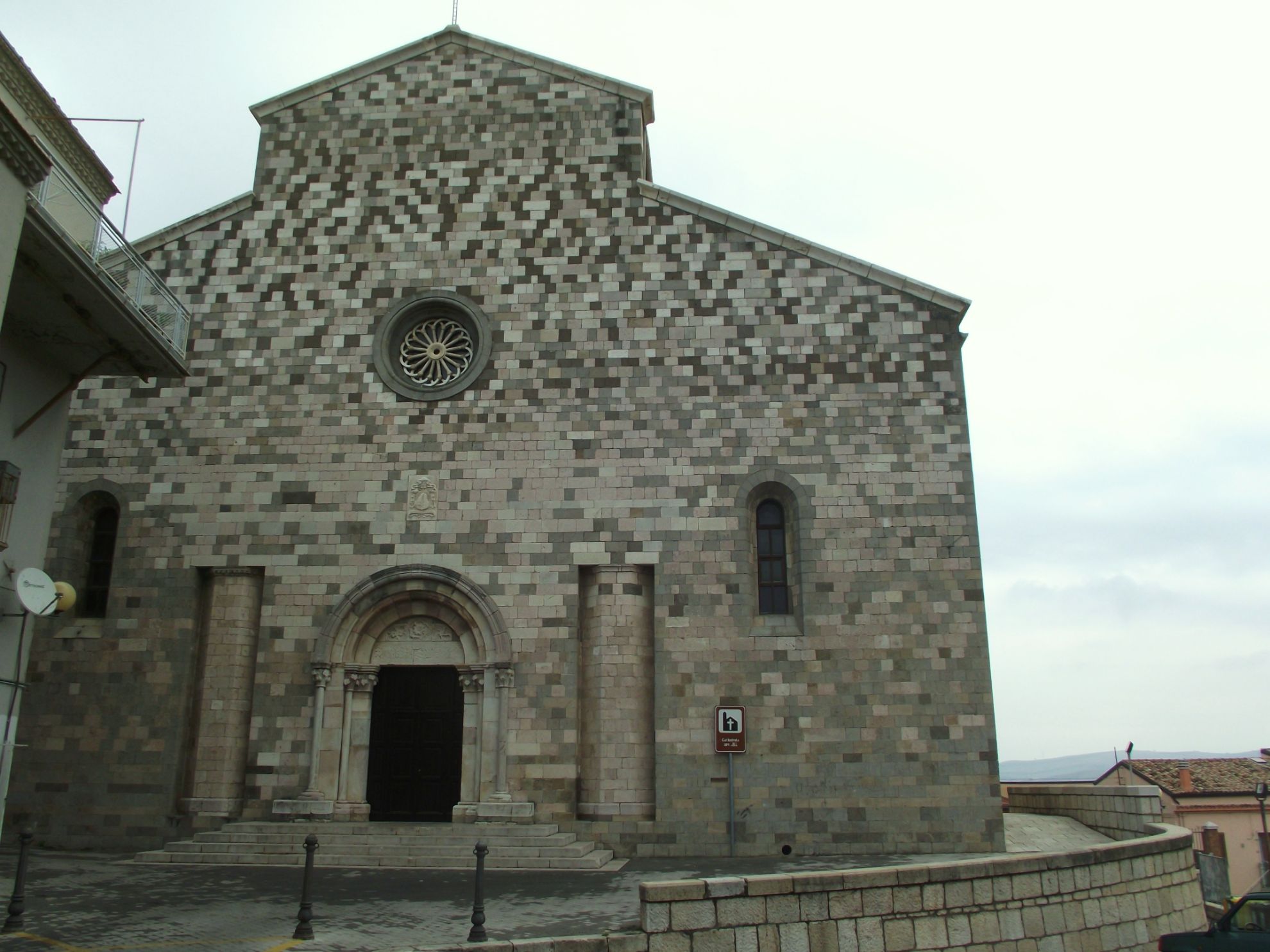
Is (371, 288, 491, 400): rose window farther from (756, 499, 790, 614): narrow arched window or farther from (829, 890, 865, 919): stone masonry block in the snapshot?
(829, 890, 865, 919): stone masonry block

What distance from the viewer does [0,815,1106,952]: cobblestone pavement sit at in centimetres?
988

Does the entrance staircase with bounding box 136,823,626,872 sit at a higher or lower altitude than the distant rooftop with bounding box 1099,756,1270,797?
lower

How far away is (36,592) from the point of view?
12828mm

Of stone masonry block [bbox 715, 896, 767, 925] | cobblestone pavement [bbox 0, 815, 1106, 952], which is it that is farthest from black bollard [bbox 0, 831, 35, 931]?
stone masonry block [bbox 715, 896, 767, 925]

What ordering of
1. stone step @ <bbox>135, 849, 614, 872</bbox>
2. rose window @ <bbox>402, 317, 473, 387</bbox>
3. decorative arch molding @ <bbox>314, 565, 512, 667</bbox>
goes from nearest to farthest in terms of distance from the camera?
stone step @ <bbox>135, 849, 614, 872</bbox>
decorative arch molding @ <bbox>314, 565, 512, 667</bbox>
rose window @ <bbox>402, 317, 473, 387</bbox>

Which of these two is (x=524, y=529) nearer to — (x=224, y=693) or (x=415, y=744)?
(x=415, y=744)

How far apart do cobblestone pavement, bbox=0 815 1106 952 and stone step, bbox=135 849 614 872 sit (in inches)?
10.8

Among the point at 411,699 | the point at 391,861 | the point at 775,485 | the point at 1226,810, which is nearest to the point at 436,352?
the point at 411,699

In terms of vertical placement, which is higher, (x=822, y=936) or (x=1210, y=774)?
(x=1210, y=774)

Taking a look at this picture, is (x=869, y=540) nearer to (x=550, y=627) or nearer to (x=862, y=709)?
(x=862, y=709)

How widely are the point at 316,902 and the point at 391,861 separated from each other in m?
3.11

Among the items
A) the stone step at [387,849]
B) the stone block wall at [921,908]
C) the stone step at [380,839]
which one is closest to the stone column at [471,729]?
the stone step at [380,839]

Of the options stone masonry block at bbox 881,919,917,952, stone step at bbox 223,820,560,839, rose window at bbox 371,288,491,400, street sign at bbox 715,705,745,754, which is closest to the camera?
stone masonry block at bbox 881,919,917,952

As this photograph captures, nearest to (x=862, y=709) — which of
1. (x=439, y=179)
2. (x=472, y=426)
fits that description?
(x=472, y=426)
